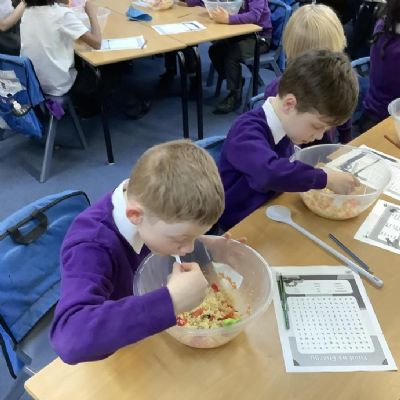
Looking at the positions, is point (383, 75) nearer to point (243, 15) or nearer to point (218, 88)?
point (243, 15)

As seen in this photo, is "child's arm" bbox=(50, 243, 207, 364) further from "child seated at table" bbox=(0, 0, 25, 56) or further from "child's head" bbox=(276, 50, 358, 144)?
"child seated at table" bbox=(0, 0, 25, 56)

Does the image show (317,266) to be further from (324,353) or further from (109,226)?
(109,226)

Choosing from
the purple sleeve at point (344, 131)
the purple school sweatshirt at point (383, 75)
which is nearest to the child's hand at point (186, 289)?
the purple sleeve at point (344, 131)

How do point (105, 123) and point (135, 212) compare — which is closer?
point (135, 212)

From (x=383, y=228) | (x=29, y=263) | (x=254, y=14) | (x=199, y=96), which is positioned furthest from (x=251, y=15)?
(x=29, y=263)

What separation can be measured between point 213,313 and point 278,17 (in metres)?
3.16

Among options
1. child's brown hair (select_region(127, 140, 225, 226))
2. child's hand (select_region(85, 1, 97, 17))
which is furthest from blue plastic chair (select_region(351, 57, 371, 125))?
child's brown hair (select_region(127, 140, 225, 226))

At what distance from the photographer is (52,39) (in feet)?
8.65

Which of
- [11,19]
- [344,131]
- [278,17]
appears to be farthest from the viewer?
[278,17]

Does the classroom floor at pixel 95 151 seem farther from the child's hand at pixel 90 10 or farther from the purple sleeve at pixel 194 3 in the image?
the child's hand at pixel 90 10

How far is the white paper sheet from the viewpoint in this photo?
3.05ft

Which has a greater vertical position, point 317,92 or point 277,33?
point 317,92

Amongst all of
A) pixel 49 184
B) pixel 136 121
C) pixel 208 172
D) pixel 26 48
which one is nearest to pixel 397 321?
pixel 208 172

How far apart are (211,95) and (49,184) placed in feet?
5.81
